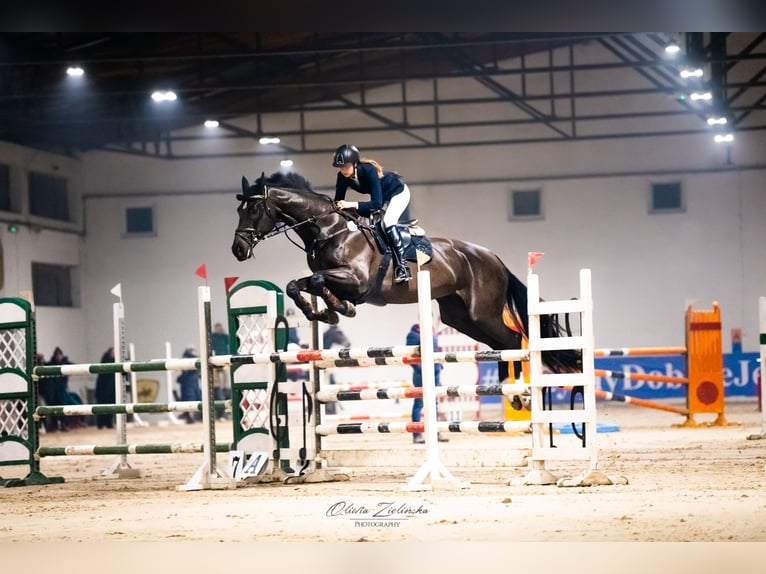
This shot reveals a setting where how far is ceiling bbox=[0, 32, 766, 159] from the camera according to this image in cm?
1209

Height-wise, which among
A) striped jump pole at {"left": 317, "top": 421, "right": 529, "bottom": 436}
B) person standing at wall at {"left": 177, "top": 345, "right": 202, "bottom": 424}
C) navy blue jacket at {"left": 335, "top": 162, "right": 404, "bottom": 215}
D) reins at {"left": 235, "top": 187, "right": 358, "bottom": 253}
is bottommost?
person standing at wall at {"left": 177, "top": 345, "right": 202, "bottom": 424}

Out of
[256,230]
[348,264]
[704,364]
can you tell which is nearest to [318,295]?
[348,264]

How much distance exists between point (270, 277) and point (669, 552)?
1230 cm

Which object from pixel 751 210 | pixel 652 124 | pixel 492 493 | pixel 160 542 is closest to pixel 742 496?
pixel 492 493

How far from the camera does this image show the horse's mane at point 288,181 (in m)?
6.57

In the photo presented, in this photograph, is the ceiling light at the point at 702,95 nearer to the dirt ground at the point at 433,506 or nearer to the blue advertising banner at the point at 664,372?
the blue advertising banner at the point at 664,372

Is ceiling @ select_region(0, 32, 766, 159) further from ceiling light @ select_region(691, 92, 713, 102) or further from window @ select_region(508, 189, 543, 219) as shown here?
window @ select_region(508, 189, 543, 219)

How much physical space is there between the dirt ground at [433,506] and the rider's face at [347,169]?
176 cm

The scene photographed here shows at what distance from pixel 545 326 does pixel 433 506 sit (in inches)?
78.3

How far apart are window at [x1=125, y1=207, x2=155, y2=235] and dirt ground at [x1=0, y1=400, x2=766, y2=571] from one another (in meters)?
8.33

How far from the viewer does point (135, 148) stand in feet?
47.4

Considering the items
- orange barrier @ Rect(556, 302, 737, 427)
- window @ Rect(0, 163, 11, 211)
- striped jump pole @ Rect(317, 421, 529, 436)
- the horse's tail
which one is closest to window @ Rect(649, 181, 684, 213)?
orange barrier @ Rect(556, 302, 737, 427)

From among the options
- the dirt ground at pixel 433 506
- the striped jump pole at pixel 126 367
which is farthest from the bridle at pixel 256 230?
the dirt ground at pixel 433 506

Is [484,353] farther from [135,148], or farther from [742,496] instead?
[135,148]
